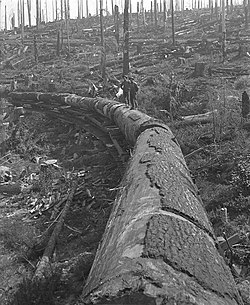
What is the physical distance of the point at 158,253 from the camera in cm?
329

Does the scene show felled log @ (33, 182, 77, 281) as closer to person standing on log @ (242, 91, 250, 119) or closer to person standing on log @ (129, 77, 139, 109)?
person standing on log @ (242, 91, 250, 119)

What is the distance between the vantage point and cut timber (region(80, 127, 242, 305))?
279 cm

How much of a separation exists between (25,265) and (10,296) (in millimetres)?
970

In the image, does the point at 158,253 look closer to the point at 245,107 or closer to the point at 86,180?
the point at 86,180

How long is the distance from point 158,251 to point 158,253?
25 mm

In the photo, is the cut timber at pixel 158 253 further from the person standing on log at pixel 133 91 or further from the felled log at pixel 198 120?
the person standing on log at pixel 133 91

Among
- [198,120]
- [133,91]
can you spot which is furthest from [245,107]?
[133,91]

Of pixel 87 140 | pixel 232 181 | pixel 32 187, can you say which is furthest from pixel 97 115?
pixel 232 181

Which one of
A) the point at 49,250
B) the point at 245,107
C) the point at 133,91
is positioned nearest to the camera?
the point at 49,250

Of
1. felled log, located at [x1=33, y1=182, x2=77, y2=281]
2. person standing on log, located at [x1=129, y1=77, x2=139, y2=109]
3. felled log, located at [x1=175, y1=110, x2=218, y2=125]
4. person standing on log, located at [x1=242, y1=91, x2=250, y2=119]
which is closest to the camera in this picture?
felled log, located at [x1=33, y1=182, x2=77, y2=281]

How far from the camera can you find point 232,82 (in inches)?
→ 719

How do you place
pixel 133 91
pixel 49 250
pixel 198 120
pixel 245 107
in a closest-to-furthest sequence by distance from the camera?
1. pixel 49 250
2. pixel 245 107
3. pixel 198 120
4. pixel 133 91

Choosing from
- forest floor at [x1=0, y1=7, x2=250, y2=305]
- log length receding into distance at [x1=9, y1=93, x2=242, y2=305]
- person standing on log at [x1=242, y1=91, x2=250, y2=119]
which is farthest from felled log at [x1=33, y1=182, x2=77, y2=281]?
person standing on log at [x1=242, y1=91, x2=250, y2=119]

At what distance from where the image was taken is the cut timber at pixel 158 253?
2785 mm
